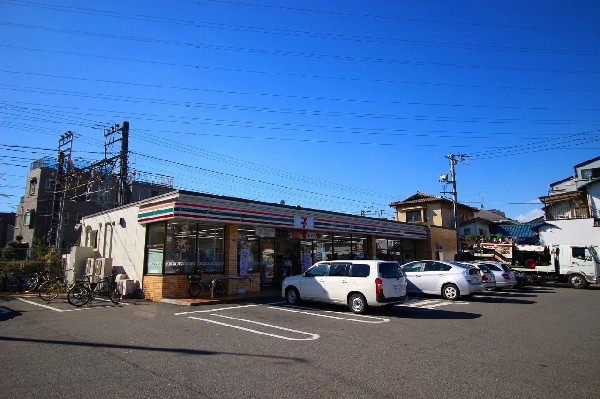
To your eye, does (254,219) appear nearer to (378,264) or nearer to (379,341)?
(378,264)

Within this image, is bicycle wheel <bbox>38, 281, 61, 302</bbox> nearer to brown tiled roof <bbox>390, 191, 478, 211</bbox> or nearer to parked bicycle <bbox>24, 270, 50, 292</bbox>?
parked bicycle <bbox>24, 270, 50, 292</bbox>

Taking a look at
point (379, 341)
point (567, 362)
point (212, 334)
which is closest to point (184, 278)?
point (212, 334)

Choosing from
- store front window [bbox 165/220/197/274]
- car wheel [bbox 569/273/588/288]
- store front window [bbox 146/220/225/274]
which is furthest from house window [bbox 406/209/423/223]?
store front window [bbox 165/220/197/274]

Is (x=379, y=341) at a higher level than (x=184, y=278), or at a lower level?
lower

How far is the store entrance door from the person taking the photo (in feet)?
63.3

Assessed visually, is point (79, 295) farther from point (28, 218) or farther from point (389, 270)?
point (28, 218)

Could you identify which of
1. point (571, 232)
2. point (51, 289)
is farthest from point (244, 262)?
point (571, 232)

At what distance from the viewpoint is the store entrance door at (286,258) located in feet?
63.3

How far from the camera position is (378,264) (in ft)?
39.3

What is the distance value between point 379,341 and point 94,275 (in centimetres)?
1524

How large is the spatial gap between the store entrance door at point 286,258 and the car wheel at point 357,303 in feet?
24.6

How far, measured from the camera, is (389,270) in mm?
12133

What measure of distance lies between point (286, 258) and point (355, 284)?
809 centimetres

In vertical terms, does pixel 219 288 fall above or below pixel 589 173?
below
